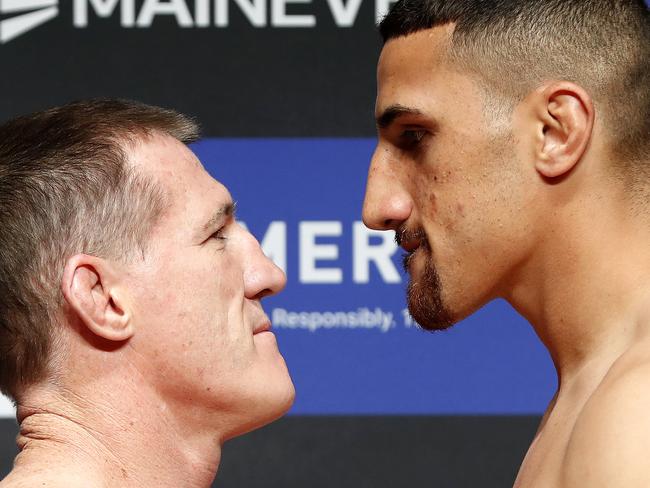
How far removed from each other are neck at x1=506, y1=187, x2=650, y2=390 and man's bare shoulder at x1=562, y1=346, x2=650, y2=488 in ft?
0.40

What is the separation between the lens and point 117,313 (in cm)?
118

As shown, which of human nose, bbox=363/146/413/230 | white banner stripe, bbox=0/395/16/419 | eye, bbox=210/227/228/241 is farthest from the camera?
white banner stripe, bbox=0/395/16/419

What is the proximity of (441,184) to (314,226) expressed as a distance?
1.05 meters

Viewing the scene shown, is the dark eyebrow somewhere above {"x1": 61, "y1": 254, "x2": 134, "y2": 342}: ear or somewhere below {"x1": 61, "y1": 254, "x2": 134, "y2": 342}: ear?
above

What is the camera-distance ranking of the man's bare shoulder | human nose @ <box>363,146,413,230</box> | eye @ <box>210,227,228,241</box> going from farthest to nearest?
1. human nose @ <box>363,146,413,230</box>
2. eye @ <box>210,227,228,241</box>
3. the man's bare shoulder

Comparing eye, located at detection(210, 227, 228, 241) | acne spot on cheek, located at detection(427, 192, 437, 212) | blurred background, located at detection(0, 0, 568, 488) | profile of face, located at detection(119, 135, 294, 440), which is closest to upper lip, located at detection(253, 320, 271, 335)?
profile of face, located at detection(119, 135, 294, 440)

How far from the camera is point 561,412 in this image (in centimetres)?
125

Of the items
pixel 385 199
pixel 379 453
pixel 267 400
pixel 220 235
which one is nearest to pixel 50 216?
pixel 220 235

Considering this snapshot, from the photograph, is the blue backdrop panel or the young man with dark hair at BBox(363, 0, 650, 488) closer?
the young man with dark hair at BBox(363, 0, 650, 488)

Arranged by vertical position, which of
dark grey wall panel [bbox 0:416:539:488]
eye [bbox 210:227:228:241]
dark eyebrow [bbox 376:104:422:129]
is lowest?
dark grey wall panel [bbox 0:416:539:488]

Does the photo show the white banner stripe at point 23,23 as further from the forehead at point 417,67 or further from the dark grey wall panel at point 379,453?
the forehead at point 417,67

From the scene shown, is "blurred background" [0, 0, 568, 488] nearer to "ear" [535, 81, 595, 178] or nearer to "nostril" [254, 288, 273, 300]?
"nostril" [254, 288, 273, 300]

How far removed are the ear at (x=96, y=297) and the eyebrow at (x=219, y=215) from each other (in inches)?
4.9

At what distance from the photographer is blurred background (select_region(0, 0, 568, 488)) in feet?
7.67
